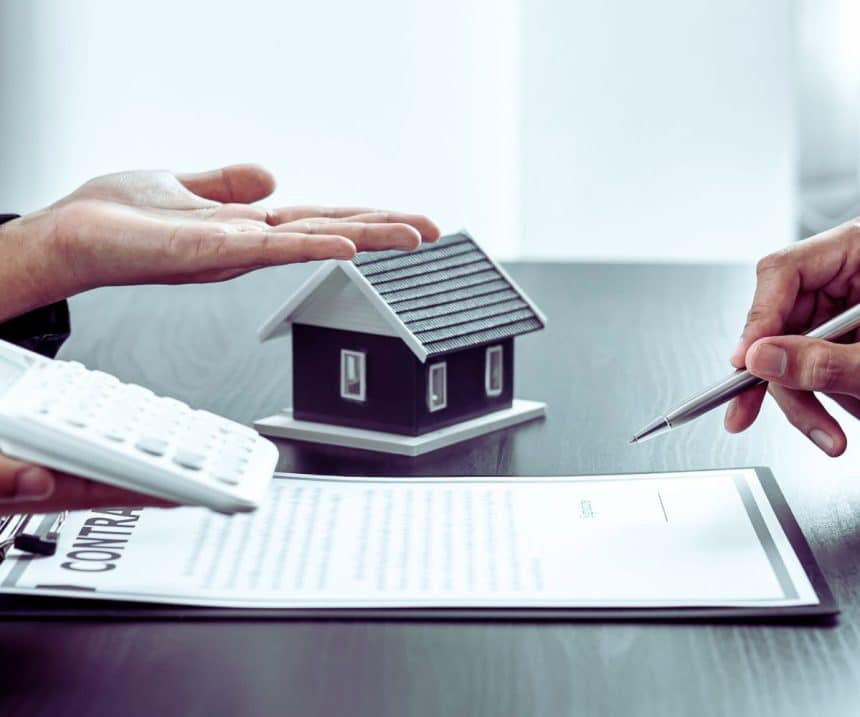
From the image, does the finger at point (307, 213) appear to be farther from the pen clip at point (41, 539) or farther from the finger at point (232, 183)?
the pen clip at point (41, 539)

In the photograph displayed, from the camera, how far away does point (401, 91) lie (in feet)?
14.3

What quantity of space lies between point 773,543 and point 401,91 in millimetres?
3637

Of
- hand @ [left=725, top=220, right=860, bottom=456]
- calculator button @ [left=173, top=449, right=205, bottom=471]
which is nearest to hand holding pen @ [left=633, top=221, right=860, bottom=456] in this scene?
hand @ [left=725, top=220, right=860, bottom=456]

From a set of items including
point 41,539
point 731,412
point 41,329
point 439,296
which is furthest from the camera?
point 41,329

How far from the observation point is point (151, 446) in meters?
0.77

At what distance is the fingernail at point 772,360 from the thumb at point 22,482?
20.7 inches

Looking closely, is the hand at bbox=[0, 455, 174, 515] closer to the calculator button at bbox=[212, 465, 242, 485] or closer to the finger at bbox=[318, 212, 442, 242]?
the calculator button at bbox=[212, 465, 242, 485]

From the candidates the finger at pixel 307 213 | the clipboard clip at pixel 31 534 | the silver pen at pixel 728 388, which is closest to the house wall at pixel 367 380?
the finger at pixel 307 213

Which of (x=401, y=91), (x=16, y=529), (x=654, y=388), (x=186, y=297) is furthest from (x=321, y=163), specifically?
(x=16, y=529)

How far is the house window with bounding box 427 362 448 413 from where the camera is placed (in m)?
1.18

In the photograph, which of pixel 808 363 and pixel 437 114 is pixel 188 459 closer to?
pixel 808 363

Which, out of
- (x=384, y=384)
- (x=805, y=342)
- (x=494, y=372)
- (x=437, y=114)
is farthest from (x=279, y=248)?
(x=437, y=114)

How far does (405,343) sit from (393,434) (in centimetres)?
8

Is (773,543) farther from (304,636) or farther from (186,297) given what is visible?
(186,297)
